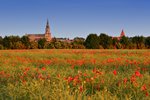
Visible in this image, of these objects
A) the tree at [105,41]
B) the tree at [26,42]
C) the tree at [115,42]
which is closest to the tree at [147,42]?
the tree at [115,42]

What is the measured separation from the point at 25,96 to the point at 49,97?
0.63m

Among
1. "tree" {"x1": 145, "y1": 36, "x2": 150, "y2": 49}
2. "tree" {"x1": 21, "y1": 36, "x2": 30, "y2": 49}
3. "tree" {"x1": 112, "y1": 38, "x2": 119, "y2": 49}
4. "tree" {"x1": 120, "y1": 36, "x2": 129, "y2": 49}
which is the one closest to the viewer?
"tree" {"x1": 21, "y1": 36, "x2": 30, "y2": 49}

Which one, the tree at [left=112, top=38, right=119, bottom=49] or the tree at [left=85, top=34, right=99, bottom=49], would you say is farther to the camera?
the tree at [left=112, top=38, right=119, bottom=49]

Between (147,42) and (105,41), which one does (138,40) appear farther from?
(105,41)

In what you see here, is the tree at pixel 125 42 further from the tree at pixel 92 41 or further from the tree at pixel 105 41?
the tree at pixel 92 41

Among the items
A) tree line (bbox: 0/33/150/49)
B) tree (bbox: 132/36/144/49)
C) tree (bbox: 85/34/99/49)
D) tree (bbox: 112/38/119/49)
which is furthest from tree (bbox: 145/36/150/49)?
tree (bbox: 85/34/99/49)

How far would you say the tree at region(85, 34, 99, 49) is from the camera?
6241 centimetres

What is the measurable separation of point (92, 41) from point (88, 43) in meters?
1.27

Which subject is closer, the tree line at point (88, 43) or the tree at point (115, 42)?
the tree line at point (88, 43)

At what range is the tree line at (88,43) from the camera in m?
60.0

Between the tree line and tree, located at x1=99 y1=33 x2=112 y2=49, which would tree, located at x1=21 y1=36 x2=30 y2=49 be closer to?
the tree line

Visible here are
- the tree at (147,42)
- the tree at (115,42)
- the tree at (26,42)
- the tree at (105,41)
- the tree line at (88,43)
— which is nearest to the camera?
the tree at (26,42)

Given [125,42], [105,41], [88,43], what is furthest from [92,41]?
[125,42]

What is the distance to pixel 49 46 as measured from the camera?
2415 inches
